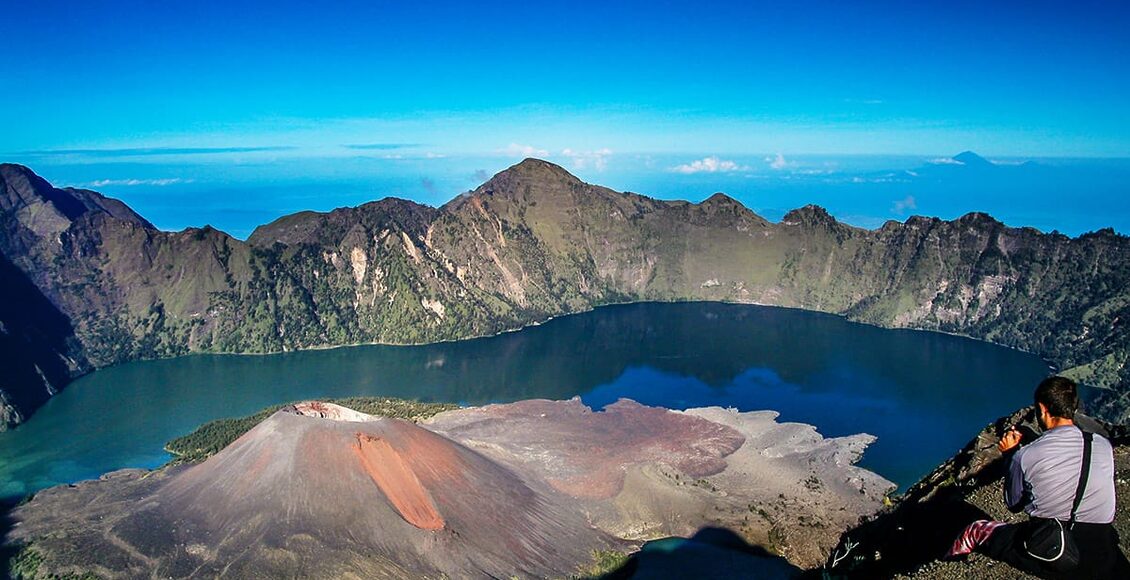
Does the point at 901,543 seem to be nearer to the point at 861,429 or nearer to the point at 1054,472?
the point at 1054,472

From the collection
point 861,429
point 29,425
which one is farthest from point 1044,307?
point 29,425

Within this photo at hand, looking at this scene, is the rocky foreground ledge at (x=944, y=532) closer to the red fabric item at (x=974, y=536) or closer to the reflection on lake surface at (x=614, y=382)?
the red fabric item at (x=974, y=536)

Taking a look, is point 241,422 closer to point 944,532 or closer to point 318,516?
point 318,516

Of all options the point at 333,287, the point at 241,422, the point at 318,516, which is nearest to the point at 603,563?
the point at 318,516

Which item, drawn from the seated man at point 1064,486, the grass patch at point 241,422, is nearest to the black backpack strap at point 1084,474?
the seated man at point 1064,486

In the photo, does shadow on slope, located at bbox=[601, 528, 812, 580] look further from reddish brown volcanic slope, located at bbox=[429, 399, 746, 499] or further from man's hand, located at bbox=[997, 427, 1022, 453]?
man's hand, located at bbox=[997, 427, 1022, 453]
